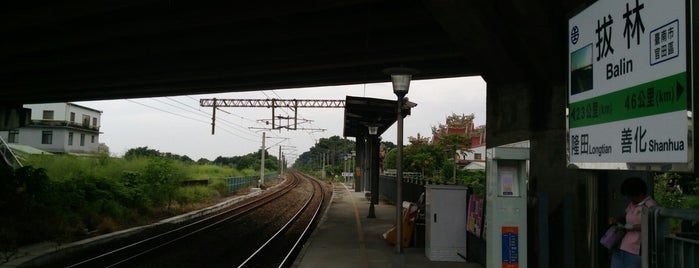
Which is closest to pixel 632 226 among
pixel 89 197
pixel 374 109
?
pixel 374 109

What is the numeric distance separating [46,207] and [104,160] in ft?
41.1

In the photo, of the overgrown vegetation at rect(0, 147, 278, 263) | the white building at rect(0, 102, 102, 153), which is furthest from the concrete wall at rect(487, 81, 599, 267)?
the white building at rect(0, 102, 102, 153)

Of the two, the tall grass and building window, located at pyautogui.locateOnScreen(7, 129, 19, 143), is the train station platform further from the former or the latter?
building window, located at pyautogui.locateOnScreen(7, 129, 19, 143)

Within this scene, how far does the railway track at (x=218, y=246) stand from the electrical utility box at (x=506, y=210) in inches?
248

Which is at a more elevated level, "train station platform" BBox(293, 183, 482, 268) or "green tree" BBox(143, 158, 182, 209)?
"green tree" BBox(143, 158, 182, 209)

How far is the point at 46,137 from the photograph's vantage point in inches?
2515

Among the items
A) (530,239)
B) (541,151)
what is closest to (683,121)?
(530,239)

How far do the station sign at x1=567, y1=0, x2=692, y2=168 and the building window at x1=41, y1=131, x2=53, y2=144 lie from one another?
70.4 m

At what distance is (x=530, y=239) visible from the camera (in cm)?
709

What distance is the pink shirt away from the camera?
448 centimetres

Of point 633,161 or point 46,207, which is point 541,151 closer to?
point 633,161

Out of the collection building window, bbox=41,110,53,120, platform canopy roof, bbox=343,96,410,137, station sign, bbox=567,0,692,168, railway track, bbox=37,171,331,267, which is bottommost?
railway track, bbox=37,171,331,267

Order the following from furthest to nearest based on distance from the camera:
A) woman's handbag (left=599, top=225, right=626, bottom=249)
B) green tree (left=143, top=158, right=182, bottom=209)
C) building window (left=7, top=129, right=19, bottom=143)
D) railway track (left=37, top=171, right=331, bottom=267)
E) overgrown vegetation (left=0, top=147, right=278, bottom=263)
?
building window (left=7, top=129, right=19, bottom=143) < green tree (left=143, top=158, right=182, bottom=209) < overgrown vegetation (left=0, top=147, right=278, bottom=263) < railway track (left=37, top=171, right=331, bottom=267) < woman's handbag (left=599, top=225, right=626, bottom=249)

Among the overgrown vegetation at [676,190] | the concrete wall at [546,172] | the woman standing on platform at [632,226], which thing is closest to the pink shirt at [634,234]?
the woman standing on platform at [632,226]
